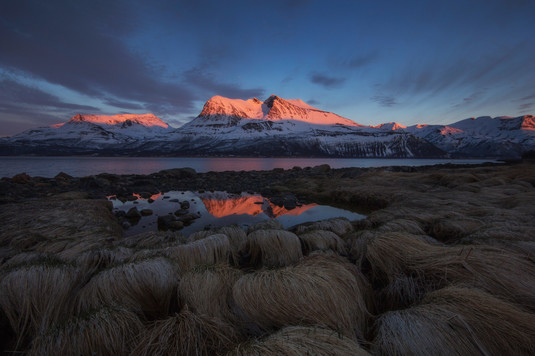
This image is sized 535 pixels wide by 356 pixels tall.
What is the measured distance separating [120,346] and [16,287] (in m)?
1.85

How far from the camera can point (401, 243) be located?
11.5 feet

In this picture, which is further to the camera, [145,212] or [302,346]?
[145,212]

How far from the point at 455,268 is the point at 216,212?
1314cm

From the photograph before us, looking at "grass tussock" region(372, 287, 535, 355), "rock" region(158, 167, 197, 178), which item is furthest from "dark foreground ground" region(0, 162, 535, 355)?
"rock" region(158, 167, 197, 178)

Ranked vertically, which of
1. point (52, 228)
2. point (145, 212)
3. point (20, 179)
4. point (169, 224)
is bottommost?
point (145, 212)

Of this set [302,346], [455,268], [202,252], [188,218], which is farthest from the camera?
[188,218]

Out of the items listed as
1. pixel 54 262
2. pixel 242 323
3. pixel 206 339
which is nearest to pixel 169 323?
pixel 206 339

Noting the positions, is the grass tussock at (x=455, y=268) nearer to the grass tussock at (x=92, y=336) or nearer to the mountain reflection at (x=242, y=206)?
the grass tussock at (x=92, y=336)

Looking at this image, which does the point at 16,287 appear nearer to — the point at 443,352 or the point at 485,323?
the point at 443,352

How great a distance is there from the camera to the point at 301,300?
2203 mm

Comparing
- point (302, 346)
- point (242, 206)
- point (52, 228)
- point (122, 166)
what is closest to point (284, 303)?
point (302, 346)

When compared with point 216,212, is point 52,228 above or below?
above

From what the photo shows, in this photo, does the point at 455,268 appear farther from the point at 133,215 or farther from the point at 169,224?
the point at 133,215

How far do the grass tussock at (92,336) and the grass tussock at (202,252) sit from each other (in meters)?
2.10
